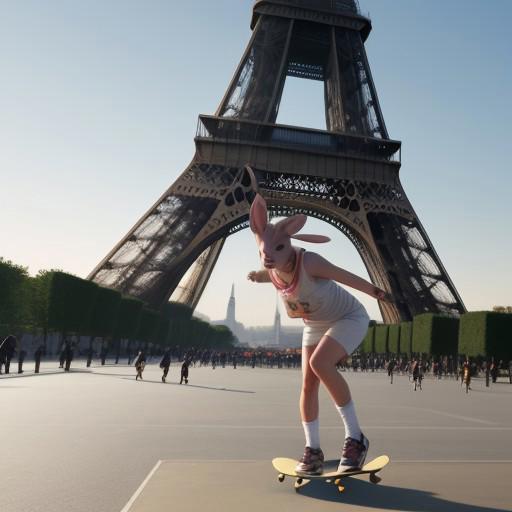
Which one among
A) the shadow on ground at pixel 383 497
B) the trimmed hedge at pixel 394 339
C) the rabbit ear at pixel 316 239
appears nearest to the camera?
the shadow on ground at pixel 383 497

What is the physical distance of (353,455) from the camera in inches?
219

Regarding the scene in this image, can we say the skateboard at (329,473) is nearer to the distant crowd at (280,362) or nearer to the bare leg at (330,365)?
the bare leg at (330,365)

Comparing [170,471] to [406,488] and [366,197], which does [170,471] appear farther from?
[366,197]

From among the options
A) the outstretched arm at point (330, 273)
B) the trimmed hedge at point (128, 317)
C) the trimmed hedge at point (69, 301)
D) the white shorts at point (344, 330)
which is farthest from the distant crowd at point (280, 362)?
the outstretched arm at point (330, 273)

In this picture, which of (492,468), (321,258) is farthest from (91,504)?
(492,468)

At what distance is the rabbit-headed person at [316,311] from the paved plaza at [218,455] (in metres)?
0.37

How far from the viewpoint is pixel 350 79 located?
5378 cm

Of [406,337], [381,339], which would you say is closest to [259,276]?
[406,337]

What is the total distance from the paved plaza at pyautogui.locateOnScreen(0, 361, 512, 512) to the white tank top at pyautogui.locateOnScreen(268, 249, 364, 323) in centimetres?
145

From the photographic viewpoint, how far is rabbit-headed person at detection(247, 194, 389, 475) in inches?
224

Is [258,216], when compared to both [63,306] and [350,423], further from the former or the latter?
[63,306]

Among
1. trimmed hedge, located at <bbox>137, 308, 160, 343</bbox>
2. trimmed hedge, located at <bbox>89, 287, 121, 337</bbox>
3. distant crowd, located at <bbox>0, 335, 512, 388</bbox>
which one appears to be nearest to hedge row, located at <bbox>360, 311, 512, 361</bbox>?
distant crowd, located at <bbox>0, 335, 512, 388</bbox>

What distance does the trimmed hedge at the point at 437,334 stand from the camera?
150 feet

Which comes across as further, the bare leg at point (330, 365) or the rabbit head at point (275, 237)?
the rabbit head at point (275, 237)
